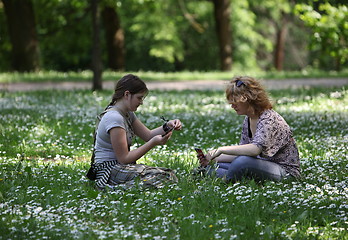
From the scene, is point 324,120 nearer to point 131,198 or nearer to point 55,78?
point 131,198

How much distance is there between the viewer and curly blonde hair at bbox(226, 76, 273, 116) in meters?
6.48

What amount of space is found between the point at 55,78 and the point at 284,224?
19.4 m

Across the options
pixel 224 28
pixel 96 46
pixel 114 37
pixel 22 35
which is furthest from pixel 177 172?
pixel 114 37

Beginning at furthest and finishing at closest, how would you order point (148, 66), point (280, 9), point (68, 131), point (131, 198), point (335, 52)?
1. point (148, 66)
2. point (280, 9)
3. point (335, 52)
4. point (68, 131)
5. point (131, 198)

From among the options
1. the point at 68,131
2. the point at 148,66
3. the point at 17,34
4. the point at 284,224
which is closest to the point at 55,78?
the point at 17,34

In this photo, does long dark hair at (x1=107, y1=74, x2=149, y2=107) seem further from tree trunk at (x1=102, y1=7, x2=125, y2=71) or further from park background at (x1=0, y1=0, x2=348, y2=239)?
tree trunk at (x1=102, y1=7, x2=125, y2=71)

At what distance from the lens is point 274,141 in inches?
256

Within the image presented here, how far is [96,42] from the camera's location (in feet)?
58.7

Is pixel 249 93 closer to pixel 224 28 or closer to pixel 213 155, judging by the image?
pixel 213 155

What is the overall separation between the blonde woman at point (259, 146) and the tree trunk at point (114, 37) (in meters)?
26.7

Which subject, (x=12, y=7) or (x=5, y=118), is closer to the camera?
(x=5, y=118)

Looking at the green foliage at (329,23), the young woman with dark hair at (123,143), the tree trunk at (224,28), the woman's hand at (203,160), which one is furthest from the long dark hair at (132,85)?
the tree trunk at (224,28)

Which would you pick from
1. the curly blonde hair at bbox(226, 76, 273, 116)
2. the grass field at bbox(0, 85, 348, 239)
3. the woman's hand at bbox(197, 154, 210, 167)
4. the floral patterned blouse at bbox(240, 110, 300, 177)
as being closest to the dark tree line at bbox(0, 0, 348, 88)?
the grass field at bbox(0, 85, 348, 239)

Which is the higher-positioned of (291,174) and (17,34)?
(17,34)
